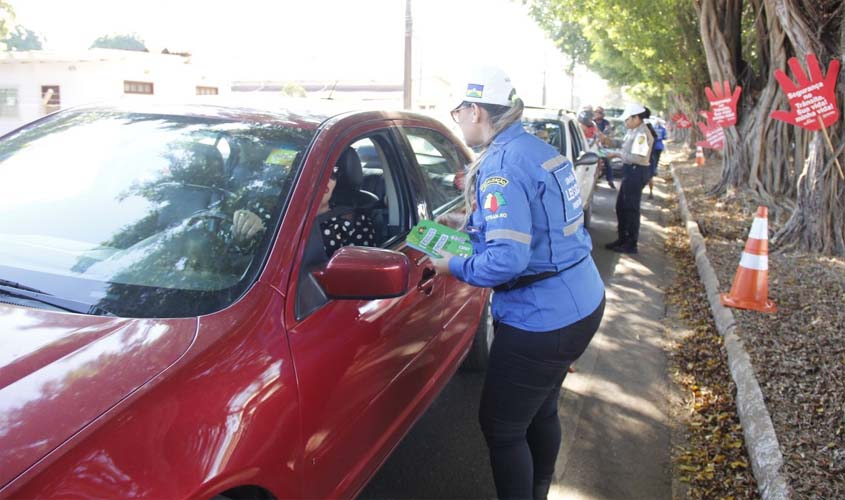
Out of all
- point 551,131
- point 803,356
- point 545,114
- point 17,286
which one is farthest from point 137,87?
point 17,286

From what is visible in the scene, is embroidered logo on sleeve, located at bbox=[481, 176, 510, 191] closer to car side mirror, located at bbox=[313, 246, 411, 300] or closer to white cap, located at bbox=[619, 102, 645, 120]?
car side mirror, located at bbox=[313, 246, 411, 300]

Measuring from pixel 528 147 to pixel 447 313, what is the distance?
125cm

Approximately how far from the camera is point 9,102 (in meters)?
25.2

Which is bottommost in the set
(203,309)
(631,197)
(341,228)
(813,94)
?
(631,197)

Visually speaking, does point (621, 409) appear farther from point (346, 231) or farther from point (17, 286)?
point (17, 286)

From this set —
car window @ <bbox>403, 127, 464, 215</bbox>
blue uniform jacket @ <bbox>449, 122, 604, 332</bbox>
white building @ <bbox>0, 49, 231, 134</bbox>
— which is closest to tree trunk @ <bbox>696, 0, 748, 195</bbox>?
car window @ <bbox>403, 127, 464, 215</bbox>

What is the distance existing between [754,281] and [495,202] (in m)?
4.48

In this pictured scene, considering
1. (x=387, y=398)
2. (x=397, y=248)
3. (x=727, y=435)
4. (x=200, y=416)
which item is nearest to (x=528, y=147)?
(x=397, y=248)

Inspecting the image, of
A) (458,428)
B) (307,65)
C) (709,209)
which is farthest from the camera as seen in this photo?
(307,65)

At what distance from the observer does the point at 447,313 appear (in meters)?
3.36

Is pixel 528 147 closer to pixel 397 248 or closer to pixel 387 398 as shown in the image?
pixel 397 248

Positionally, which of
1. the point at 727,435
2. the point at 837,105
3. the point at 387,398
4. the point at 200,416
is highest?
the point at 837,105

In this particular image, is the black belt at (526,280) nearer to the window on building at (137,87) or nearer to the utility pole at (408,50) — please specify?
the utility pole at (408,50)

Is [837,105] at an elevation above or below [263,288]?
above
